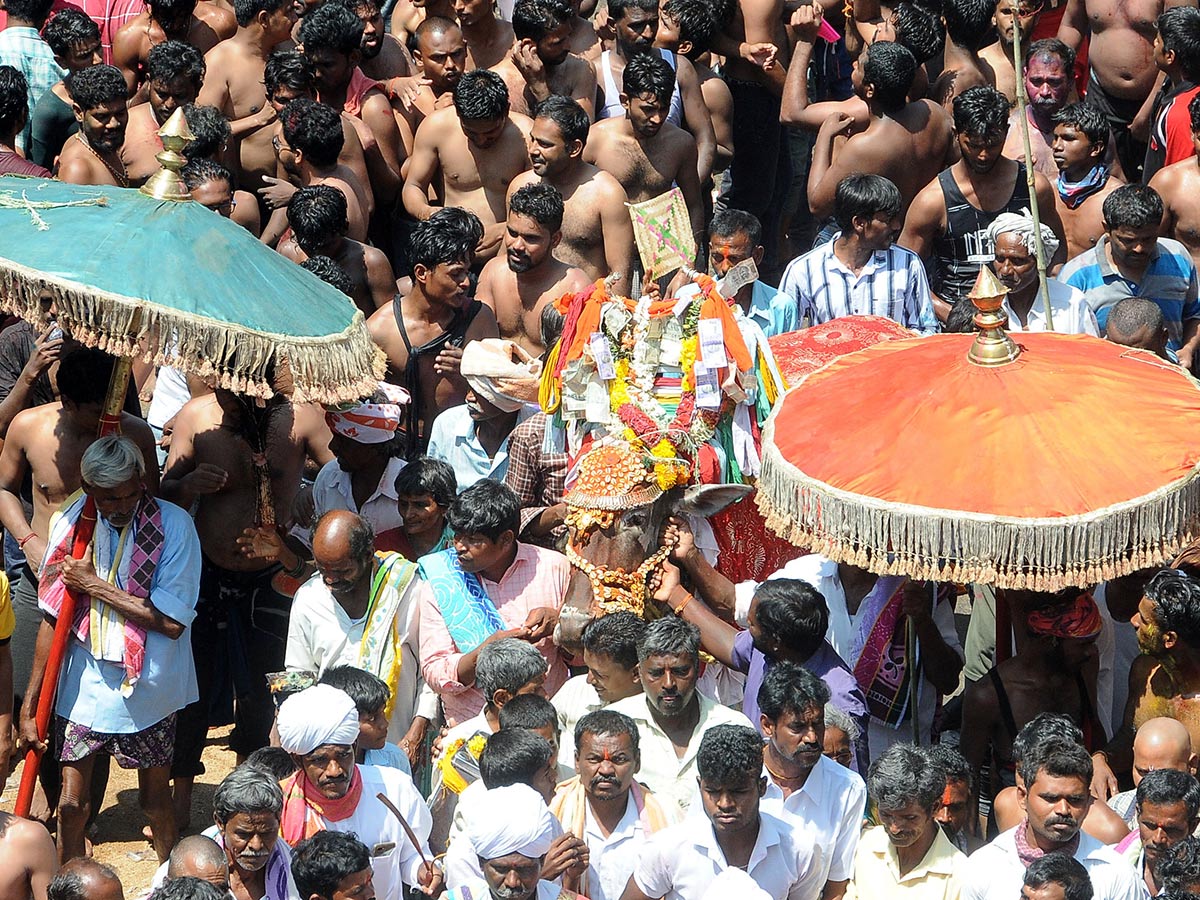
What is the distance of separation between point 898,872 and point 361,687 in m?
1.89

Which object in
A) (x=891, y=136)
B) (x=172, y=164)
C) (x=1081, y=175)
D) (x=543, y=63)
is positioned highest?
(x=172, y=164)

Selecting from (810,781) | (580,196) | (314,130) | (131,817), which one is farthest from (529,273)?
(810,781)

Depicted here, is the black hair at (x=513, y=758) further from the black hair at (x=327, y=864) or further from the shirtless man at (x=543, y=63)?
the shirtless man at (x=543, y=63)

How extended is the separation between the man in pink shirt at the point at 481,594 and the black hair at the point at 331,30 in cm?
374

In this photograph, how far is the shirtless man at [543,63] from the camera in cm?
1008

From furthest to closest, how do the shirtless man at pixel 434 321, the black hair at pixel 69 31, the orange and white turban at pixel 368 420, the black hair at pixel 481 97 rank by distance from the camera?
1. the black hair at pixel 69 31
2. the black hair at pixel 481 97
3. the shirtless man at pixel 434 321
4. the orange and white turban at pixel 368 420

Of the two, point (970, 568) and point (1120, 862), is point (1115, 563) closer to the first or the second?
point (970, 568)

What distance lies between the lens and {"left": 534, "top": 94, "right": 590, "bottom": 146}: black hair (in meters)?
9.10

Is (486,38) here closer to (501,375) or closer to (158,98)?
(158,98)

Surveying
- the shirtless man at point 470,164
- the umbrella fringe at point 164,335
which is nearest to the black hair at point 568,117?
the shirtless man at point 470,164

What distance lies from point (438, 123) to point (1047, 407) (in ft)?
15.1

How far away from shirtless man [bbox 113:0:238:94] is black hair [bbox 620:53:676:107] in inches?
111

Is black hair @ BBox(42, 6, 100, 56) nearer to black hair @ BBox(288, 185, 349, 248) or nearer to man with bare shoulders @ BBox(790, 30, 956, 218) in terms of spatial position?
black hair @ BBox(288, 185, 349, 248)

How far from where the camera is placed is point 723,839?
5.86m
